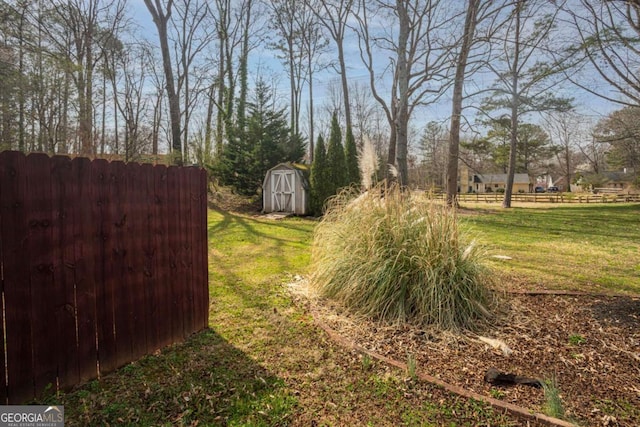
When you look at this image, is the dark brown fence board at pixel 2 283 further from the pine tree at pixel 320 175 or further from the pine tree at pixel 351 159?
the pine tree at pixel 351 159

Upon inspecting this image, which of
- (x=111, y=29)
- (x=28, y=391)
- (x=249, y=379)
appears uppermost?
(x=111, y=29)

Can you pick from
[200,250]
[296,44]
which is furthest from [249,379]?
[296,44]

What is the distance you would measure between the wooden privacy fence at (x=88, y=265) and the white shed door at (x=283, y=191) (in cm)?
954

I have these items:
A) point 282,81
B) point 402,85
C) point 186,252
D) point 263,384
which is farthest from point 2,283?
point 282,81

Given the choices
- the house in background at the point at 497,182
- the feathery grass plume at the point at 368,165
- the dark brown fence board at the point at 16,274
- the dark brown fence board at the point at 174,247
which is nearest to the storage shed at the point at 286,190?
the feathery grass plume at the point at 368,165

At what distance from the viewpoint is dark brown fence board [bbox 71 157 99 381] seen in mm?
1866

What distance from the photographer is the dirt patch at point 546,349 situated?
1813mm

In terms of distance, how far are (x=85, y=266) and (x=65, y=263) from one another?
0.11 m

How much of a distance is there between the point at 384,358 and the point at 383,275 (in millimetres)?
819

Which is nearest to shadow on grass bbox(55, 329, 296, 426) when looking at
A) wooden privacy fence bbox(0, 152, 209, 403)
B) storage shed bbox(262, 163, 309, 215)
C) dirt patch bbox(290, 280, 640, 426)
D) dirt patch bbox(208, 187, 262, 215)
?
wooden privacy fence bbox(0, 152, 209, 403)

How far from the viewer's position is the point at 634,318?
2756mm

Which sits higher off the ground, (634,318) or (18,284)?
(18,284)

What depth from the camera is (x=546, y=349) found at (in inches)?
92.0

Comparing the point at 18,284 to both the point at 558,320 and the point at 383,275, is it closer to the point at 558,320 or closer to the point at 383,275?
the point at 383,275
